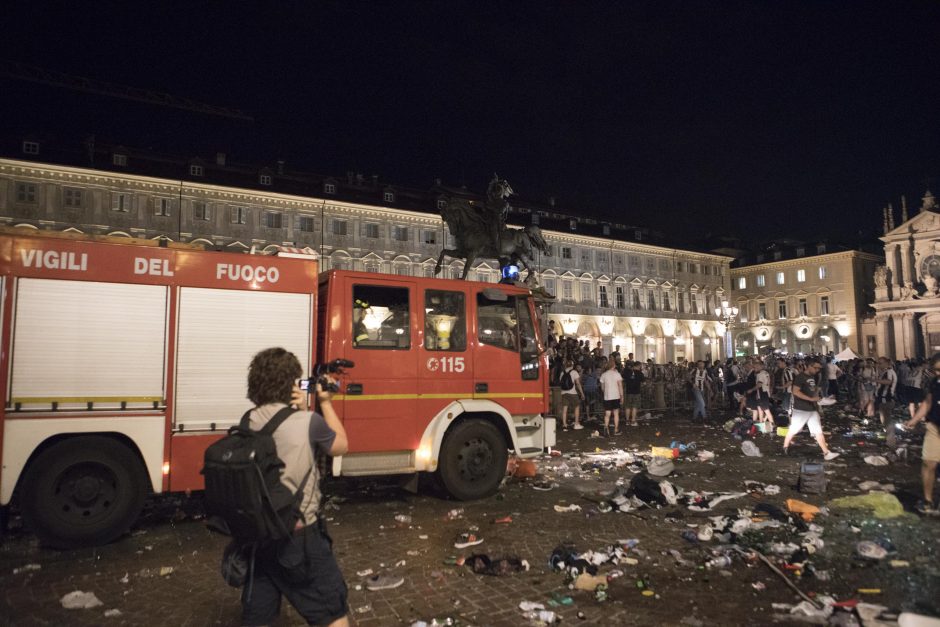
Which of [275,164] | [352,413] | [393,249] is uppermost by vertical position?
[275,164]

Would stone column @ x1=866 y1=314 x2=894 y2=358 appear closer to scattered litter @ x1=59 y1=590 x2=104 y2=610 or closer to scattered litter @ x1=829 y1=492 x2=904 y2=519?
scattered litter @ x1=829 y1=492 x2=904 y2=519

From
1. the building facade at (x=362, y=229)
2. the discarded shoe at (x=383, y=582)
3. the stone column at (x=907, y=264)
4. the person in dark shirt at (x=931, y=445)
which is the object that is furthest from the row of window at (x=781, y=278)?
the discarded shoe at (x=383, y=582)

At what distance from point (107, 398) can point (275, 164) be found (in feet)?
155

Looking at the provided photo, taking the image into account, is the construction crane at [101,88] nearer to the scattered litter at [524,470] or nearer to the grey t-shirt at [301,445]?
the scattered litter at [524,470]

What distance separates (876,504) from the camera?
704 cm

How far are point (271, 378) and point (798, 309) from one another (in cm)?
7849

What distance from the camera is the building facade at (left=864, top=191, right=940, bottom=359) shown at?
188 feet

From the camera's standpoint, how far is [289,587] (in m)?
2.88

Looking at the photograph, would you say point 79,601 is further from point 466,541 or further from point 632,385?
point 632,385

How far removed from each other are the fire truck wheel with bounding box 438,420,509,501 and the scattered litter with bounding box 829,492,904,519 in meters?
4.32

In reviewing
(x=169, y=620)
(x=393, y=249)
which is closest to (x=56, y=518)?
(x=169, y=620)

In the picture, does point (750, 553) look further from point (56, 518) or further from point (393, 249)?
point (393, 249)

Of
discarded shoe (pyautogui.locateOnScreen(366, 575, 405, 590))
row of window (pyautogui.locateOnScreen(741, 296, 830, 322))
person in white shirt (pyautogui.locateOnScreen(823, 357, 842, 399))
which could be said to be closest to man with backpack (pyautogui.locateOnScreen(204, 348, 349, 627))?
discarded shoe (pyautogui.locateOnScreen(366, 575, 405, 590))

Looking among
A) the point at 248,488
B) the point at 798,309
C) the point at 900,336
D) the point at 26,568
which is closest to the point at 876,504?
the point at 248,488
